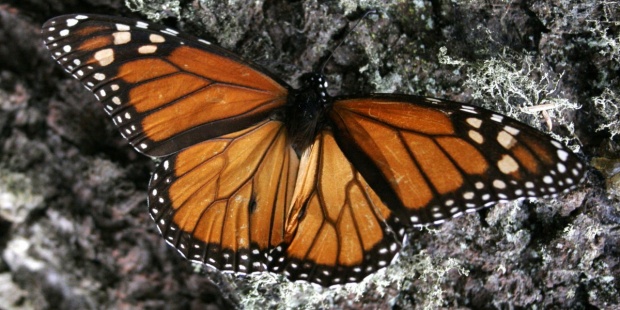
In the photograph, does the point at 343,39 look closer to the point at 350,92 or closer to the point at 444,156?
the point at 350,92

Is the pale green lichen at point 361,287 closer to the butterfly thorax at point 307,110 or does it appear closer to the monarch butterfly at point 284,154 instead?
the monarch butterfly at point 284,154

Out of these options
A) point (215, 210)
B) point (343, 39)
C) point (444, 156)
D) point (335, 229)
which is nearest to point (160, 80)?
point (215, 210)

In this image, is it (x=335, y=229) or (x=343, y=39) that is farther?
(x=343, y=39)

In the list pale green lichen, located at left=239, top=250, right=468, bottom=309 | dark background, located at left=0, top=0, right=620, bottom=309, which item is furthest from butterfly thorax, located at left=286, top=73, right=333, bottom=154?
pale green lichen, located at left=239, top=250, right=468, bottom=309

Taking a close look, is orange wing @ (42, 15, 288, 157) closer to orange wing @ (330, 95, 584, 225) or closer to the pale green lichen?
orange wing @ (330, 95, 584, 225)

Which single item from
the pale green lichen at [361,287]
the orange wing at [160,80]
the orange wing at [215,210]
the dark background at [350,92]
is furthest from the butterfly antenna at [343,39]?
the pale green lichen at [361,287]

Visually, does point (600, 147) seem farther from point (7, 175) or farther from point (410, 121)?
point (7, 175)

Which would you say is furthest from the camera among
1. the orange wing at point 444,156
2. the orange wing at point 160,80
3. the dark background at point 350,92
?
the dark background at point 350,92
